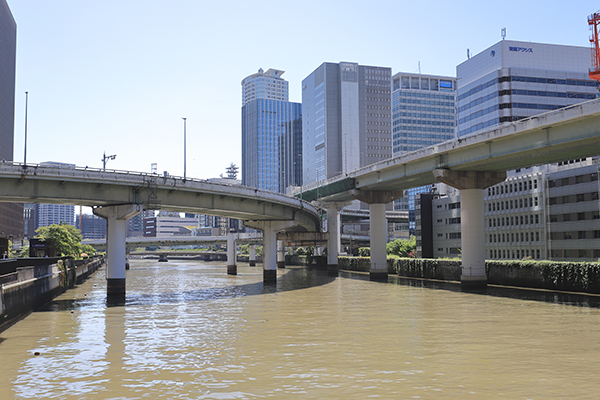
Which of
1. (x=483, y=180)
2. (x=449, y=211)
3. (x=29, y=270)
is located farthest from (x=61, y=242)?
(x=449, y=211)

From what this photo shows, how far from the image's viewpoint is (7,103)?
175 metres

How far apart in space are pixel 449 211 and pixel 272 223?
50272 millimetres

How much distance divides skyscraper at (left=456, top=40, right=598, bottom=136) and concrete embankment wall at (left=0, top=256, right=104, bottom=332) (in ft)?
380

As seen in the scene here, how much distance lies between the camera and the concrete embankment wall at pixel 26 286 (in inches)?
1380

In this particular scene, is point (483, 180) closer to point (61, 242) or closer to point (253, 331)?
point (253, 331)

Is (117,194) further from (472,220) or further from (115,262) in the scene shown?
(472,220)

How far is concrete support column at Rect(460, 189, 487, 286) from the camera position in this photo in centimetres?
6172

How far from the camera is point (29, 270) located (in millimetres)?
43844

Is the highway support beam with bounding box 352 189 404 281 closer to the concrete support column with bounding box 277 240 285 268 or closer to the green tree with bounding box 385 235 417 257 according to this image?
the green tree with bounding box 385 235 417 257

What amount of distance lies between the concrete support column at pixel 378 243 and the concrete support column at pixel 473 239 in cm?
2263

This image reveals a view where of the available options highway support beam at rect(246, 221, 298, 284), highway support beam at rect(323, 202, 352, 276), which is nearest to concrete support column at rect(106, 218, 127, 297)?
highway support beam at rect(246, 221, 298, 284)

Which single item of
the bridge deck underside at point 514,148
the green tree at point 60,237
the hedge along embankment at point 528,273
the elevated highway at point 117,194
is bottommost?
the hedge along embankment at point 528,273

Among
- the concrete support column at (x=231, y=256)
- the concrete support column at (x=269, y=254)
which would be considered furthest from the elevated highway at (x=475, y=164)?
the concrete support column at (x=231, y=256)

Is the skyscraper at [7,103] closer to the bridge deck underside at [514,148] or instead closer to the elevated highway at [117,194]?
the elevated highway at [117,194]
